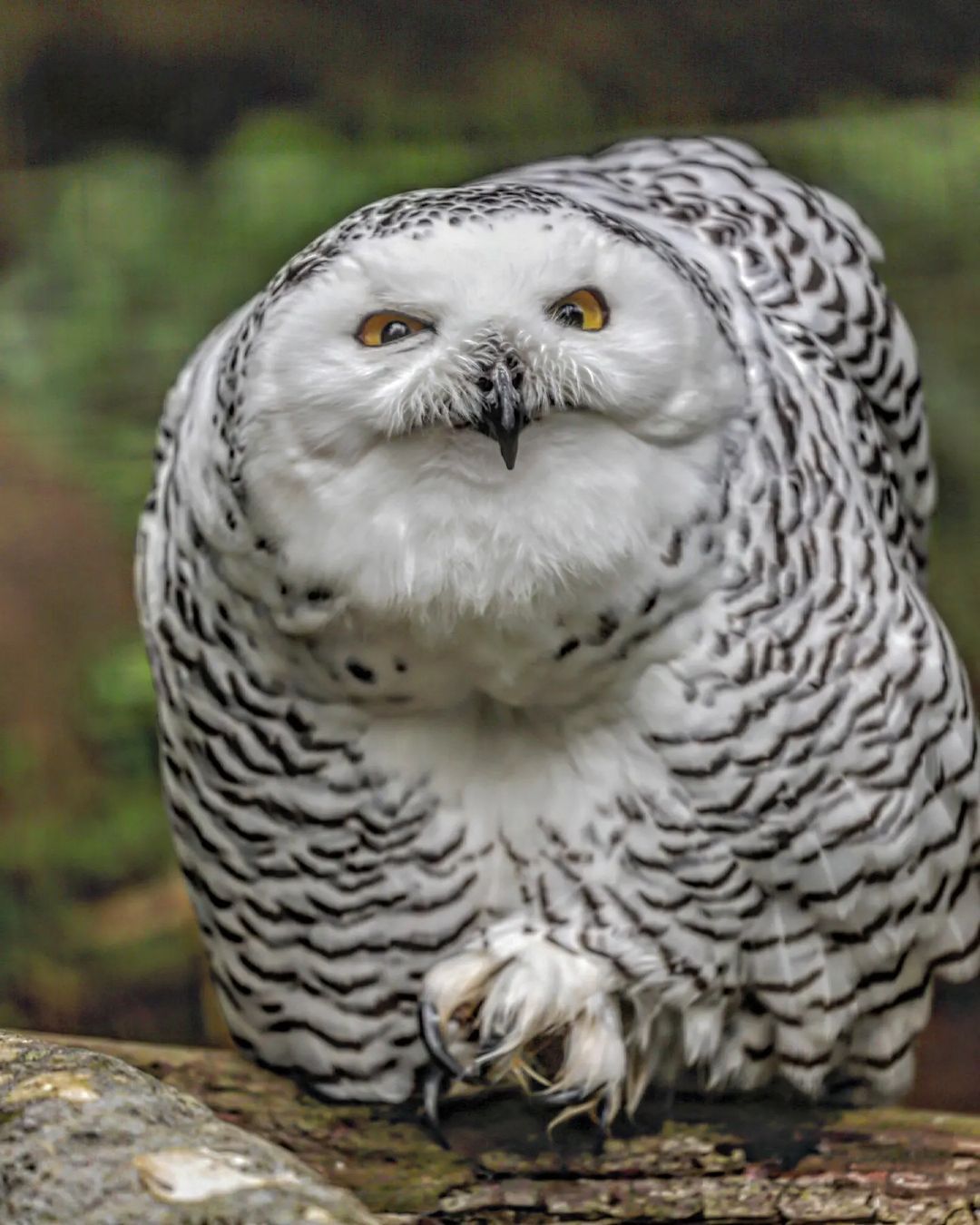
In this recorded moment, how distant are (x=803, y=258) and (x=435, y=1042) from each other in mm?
825

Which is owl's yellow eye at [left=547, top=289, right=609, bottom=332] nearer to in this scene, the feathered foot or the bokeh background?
the feathered foot

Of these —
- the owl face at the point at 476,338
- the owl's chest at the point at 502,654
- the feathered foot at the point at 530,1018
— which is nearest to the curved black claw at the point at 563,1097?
the feathered foot at the point at 530,1018

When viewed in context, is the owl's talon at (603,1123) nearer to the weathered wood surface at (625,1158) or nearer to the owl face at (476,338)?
the weathered wood surface at (625,1158)

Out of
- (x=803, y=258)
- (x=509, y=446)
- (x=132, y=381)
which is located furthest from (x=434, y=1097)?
(x=132, y=381)

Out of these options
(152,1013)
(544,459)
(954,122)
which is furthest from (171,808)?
(954,122)

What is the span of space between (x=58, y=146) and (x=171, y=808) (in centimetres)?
120

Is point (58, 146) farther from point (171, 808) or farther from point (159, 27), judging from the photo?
point (171, 808)

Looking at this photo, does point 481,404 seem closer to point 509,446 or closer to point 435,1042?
point 509,446

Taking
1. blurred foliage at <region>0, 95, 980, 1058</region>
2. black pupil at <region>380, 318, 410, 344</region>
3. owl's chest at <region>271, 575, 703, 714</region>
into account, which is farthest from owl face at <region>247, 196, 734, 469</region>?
Answer: blurred foliage at <region>0, 95, 980, 1058</region>

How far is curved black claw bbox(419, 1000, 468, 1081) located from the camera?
1520 millimetres

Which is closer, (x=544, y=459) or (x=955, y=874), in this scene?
(x=544, y=459)

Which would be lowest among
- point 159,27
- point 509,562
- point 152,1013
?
point 152,1013

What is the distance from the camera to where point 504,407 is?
1.16 metres

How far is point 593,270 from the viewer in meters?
1.23
